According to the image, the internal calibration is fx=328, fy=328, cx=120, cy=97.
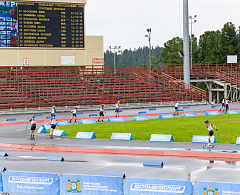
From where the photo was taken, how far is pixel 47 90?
44625 millimetres

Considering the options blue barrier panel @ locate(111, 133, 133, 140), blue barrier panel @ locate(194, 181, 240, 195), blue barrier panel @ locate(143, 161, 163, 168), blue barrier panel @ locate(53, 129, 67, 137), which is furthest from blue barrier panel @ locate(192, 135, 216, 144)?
blue barrier panel @ locate(194, 181, 240, 195)

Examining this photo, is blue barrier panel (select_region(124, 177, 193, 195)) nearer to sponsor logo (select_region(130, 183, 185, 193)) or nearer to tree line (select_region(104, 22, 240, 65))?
sponsor logo (select_region(130, 183, 185, 193))

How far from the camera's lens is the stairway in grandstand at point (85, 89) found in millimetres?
43625

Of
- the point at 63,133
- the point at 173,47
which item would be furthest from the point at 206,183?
the point at 173,47

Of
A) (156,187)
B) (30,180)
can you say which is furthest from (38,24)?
(156,187)

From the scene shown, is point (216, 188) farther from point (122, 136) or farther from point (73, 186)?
point (122, 136)

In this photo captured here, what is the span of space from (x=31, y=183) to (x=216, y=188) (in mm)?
5335

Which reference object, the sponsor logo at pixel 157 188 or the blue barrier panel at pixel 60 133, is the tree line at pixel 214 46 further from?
the sponsor logo at pixel 157 188

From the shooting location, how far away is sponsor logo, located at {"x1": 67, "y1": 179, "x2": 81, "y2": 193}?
31.0 feet

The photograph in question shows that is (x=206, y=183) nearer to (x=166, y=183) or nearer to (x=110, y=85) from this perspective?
(x=166, y=183)

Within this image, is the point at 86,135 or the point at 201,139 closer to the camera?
the point at 201,139

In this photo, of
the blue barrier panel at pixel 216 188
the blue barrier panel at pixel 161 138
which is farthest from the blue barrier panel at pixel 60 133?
the blue barrier panel at pixel 216 188

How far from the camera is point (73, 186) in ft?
31.2

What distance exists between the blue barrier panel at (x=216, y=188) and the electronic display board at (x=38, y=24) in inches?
1517
